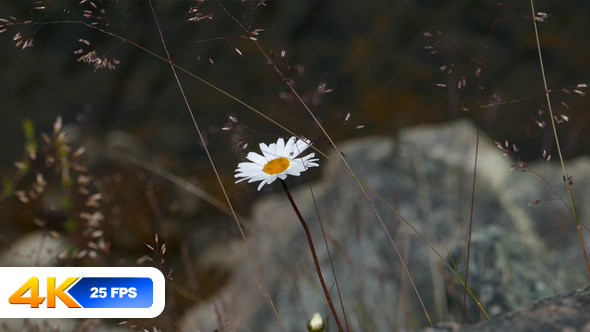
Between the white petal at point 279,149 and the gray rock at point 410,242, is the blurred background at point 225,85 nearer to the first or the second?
the gray rock at point 410,242

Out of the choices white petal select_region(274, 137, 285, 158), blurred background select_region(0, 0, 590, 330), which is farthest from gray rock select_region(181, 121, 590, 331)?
white petal select_region(274, 137, 285, 158)

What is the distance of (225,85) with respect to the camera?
7.93ft

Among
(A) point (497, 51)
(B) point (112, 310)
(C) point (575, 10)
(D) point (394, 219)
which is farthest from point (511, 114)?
(B) point (112, 310)

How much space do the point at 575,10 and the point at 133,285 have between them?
194 centimetres

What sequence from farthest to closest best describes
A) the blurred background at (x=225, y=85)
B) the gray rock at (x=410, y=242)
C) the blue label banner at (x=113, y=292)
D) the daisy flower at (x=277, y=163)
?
the blurred background at (x=225, y=85)
the gray rock at (x=410, y=242)
the blue label banner at (x=113, y=292)
the daisy flower at (x=277, y=163)

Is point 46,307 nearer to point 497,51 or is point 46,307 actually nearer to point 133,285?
point 133,285

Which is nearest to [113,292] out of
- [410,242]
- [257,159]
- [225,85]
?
[257,159]

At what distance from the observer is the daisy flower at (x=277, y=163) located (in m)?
0.89

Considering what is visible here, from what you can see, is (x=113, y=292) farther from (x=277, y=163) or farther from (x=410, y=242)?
(x=410, y=242)

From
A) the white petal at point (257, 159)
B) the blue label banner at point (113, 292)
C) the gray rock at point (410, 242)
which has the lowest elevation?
the gray rock at point (410, 242)

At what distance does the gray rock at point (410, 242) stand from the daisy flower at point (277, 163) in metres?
0.51

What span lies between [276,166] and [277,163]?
13 mm

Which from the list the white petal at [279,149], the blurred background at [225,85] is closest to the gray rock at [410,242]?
the blurred background at [225,85]

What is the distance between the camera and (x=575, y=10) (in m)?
2.29
